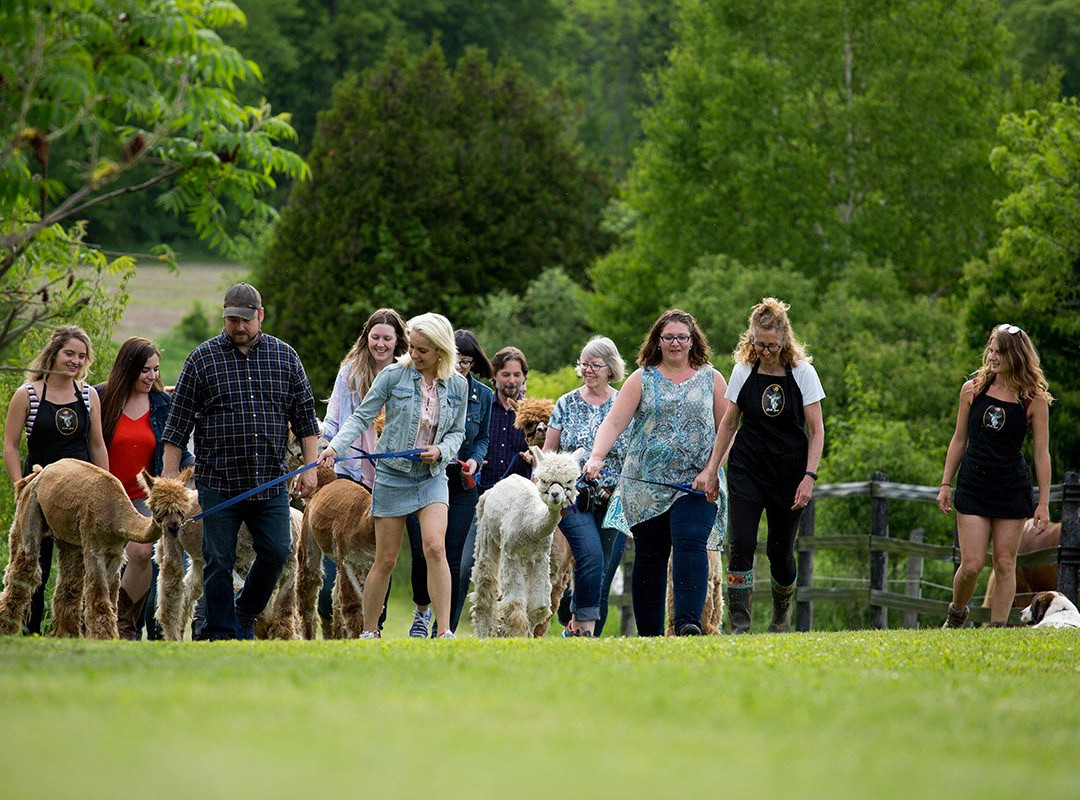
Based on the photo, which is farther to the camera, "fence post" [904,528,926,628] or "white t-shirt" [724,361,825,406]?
"fence post" [904,528,926,628]

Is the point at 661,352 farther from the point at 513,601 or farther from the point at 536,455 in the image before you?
the point at 513,601

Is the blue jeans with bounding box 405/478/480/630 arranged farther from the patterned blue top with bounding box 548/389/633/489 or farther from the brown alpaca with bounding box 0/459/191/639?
the brown alpaca with bounding box 0/459/191/639

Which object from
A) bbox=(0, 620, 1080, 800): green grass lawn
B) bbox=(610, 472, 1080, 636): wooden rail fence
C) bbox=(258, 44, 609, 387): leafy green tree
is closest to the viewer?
bbox=(0, 620, 1080, 800): green grass lawn

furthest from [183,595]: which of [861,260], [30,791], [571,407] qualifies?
[861,260]

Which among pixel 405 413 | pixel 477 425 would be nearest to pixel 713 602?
pixel 477 425

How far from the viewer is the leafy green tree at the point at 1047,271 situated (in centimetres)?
2242

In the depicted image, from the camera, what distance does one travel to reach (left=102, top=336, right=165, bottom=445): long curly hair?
11984 millimetres

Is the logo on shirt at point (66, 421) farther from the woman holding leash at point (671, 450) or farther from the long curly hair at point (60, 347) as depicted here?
the woman holding leash at point (671, 450)

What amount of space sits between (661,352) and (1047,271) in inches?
511

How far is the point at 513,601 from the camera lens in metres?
11.8

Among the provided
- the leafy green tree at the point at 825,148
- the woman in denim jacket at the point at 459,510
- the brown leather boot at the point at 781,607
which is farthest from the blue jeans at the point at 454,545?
the leafy green tree at the point at 825,148

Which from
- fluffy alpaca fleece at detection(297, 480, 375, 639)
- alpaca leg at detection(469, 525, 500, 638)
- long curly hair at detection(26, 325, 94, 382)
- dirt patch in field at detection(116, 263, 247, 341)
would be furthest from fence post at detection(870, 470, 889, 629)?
dirt patch in field at detection(116, 263, 247, 341)

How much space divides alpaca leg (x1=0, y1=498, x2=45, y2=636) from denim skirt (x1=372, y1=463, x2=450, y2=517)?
243 cm

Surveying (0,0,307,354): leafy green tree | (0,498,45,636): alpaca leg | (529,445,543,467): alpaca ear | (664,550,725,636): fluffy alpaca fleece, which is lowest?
(664,550,725,636): fluffy alpaca fleece
